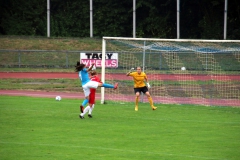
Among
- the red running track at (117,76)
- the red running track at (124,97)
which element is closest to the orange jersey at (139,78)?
the red running track at (124,97)

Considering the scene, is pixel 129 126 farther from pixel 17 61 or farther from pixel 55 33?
pixel 55 33

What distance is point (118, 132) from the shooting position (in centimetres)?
1878

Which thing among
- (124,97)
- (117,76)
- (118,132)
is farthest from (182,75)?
(118,132)

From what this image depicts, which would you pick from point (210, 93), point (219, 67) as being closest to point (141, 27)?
point (219, 67)

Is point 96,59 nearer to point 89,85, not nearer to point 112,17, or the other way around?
point 89,85

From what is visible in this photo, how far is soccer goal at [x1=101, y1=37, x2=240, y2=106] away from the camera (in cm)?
3047

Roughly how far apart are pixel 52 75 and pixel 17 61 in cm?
639

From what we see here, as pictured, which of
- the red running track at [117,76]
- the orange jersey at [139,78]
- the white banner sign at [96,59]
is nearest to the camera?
the orange jersey at [139,78]

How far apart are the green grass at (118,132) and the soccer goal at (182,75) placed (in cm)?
340

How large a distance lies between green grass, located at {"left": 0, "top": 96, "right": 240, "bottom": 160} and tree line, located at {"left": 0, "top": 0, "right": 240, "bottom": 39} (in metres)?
32.0

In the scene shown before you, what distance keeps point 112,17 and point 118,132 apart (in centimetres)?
4274

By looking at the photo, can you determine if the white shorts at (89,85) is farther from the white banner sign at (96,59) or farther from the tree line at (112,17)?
the tree line at (112,17)

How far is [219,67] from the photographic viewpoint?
39.1m

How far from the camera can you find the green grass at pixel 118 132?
1519 centimetres
